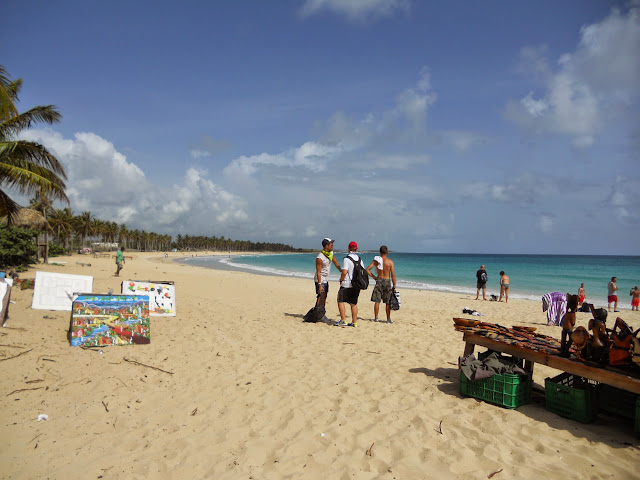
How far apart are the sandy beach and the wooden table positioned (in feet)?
1.91

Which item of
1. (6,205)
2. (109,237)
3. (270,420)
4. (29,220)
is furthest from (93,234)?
(270,420)

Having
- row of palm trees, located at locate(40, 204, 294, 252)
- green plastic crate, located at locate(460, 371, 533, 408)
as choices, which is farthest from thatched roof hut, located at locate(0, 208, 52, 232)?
green plastic crate, located at locate(460, 371, 533, 408)

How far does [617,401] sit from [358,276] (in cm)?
503

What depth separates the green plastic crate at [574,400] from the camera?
390cm

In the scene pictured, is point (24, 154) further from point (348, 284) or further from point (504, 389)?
point (504, 389)

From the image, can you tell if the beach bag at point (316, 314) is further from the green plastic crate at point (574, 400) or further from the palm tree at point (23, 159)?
the palm tree at point (23, 159)

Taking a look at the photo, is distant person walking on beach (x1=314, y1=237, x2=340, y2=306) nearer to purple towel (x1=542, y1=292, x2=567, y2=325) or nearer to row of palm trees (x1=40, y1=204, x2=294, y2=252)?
purple towel (x1=542, y1=292, x2=567, y2=325)

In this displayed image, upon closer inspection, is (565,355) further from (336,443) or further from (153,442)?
(153,442)

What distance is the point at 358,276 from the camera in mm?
8352

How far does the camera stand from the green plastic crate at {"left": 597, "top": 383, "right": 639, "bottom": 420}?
3.85 m

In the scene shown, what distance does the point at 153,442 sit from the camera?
3.62 meters

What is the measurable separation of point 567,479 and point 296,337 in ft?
17.3

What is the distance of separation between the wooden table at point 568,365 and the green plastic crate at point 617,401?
53 cm

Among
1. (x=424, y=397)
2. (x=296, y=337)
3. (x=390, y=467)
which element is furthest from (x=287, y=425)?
(x=296, y=337)
